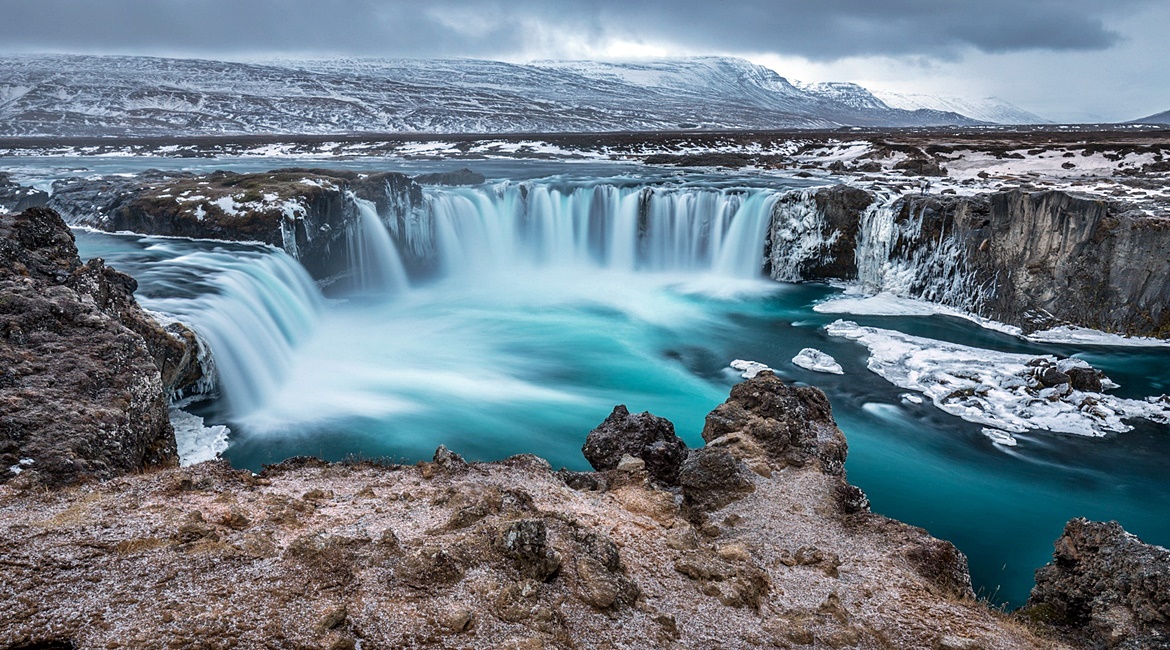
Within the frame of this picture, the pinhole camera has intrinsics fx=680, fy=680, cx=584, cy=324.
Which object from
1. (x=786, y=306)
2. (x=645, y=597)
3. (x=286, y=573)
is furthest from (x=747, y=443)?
(x=786, y=306)

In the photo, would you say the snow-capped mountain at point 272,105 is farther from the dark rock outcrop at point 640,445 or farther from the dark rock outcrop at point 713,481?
the dark rock outcrop at point 713,481

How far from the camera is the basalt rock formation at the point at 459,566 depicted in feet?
16.6

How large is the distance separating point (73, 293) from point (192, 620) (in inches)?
301

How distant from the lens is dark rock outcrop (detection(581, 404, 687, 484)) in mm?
10055

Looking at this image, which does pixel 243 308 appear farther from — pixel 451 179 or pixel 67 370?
pixel 451 179

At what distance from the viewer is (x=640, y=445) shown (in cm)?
1016

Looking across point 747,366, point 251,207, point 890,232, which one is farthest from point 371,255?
point 890,232

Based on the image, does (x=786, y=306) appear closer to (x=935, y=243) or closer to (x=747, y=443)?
(x=935, y=243)

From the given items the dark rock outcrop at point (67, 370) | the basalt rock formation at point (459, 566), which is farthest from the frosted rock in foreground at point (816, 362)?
the dark rock outcrop at point (67, 370)

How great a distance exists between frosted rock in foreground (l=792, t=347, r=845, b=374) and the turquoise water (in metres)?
0.31

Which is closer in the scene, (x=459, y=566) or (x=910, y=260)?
Result: (x=459, y=566)

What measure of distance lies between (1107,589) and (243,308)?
16.8m

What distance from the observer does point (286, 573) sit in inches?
222

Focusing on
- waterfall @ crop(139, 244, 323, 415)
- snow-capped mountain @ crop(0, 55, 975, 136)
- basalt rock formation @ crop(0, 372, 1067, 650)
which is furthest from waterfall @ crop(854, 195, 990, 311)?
snow-capped mountain @ crop(0, 55, 975, 136)
